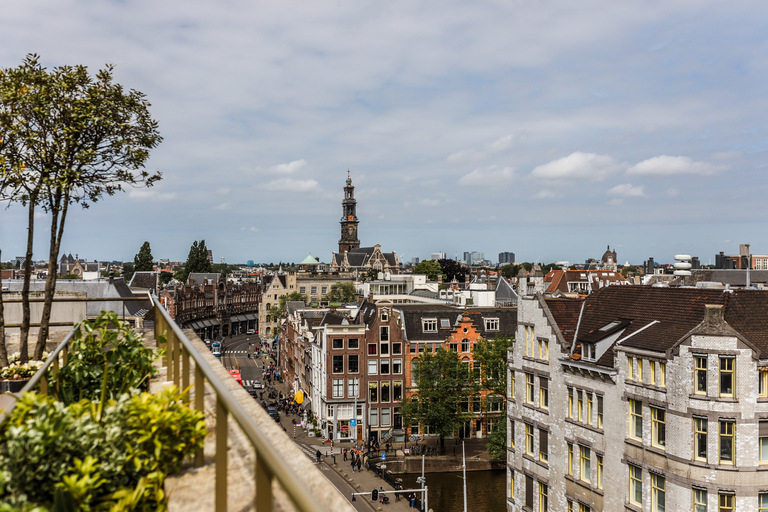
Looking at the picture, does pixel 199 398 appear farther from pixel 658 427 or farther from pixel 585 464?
pixel 585 464

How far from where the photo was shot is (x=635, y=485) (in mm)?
25562

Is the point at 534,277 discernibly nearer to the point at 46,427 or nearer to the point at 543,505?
the point at 543,505

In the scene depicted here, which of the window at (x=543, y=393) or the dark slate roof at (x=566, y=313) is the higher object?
the dark slate roof at (x=566, y=313)

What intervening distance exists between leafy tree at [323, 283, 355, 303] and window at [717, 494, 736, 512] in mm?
112660

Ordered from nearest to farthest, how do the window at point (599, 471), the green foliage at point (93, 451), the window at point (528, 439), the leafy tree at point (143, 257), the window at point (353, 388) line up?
1. the green foliage at point (93, 451)
2. the window at point (599, 471)
3. the window at point (528, 439)
4. the window at point (353, 388)
5. the leafy tree at point (143, 257)

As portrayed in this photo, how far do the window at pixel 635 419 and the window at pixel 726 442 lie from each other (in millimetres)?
3332

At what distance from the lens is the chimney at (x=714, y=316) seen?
74.3 feet

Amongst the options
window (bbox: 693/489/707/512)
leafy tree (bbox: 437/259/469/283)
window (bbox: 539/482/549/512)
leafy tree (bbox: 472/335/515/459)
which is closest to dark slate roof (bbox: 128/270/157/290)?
leafy tree (bbox: 472/335/515/459)

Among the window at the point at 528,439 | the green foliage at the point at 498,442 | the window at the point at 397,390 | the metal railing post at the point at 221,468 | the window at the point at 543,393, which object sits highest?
the metal railing post at the point at 221,468

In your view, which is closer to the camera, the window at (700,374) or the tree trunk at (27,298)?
the tree trunk at (27,298)

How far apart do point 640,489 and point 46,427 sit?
88.7 ft

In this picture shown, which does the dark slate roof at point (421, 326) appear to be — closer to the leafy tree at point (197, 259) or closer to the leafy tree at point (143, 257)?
the leafy tree at point (143, 257)

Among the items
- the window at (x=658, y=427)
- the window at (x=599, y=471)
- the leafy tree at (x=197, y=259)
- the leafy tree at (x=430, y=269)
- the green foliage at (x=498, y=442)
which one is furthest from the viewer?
the leafy tree at (x=430, y=269)

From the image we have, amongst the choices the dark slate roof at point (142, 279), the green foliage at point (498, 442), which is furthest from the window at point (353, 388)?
the dark slate roof at point (142, 279)
